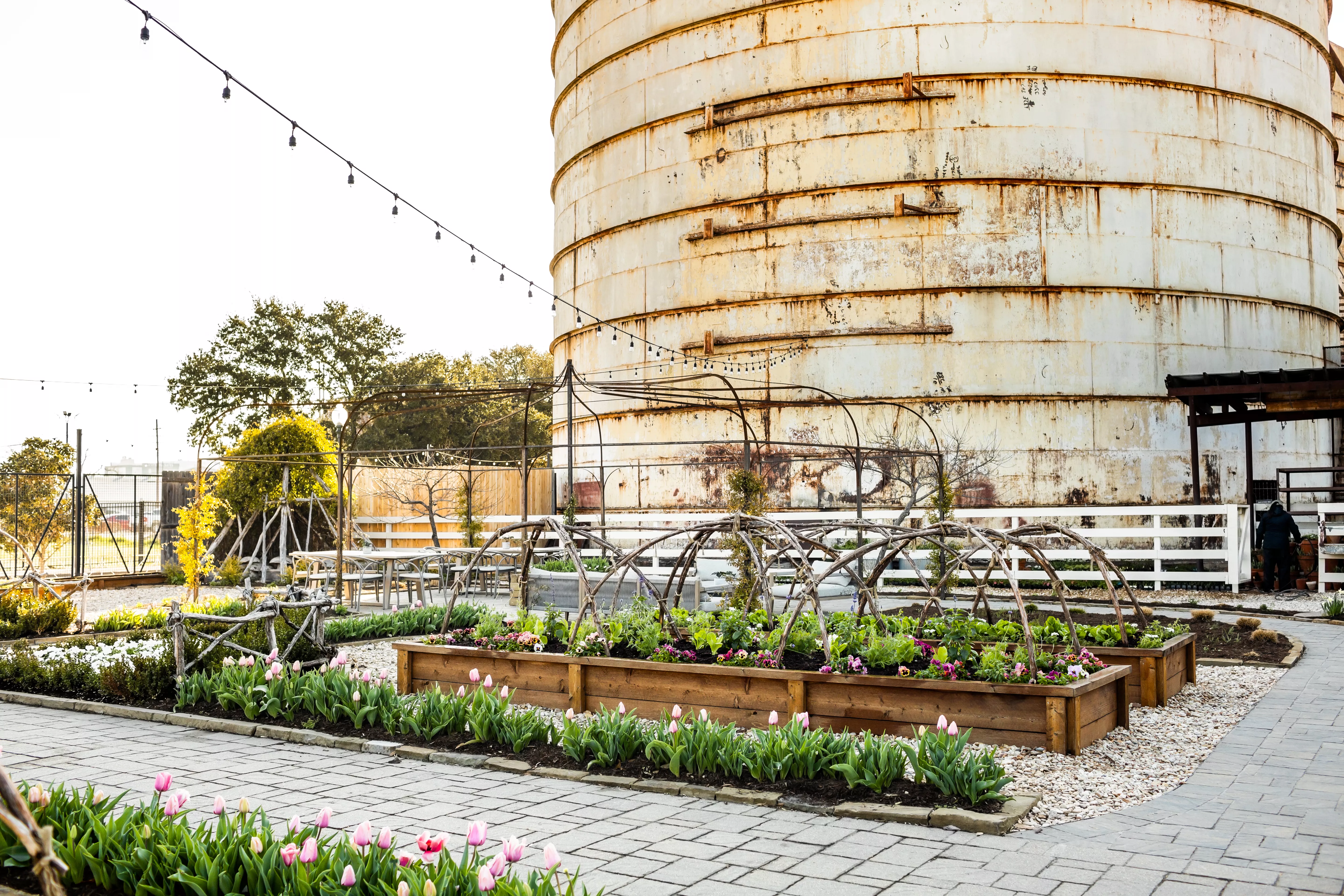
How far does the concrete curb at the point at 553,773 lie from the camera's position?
16.9 feet

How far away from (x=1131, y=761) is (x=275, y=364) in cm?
4423

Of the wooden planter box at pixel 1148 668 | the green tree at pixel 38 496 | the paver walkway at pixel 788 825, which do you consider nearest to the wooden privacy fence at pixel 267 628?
the paver walkway at pixel 788 825

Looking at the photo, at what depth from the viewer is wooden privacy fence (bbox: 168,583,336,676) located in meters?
8.45

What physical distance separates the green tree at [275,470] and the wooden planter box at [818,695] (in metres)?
14.2

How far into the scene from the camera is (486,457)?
4709cm

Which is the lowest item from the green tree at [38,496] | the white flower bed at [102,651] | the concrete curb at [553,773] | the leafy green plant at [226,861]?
the concrete curb at [553,773]

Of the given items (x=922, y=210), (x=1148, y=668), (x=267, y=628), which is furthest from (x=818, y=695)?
(x=922, y=210)

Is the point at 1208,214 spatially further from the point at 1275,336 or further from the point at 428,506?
the point at 428,506

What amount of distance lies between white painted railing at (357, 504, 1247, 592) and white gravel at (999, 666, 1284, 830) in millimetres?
7042

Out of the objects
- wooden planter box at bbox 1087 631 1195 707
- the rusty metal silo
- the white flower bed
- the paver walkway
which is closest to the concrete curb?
the paver walkway

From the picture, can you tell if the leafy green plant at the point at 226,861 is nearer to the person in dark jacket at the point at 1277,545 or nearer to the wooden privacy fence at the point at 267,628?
the wooden privacy fence at the point at 267,628

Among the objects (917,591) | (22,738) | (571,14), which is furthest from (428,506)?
(22,738)

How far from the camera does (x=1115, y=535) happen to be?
18.2 meters

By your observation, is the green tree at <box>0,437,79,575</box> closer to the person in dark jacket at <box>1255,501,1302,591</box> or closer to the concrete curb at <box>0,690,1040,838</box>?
the concrete curb at <box>0,690,1040,838</box>
